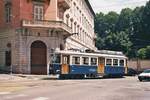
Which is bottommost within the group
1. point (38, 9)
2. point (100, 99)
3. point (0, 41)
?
point (100, 99)

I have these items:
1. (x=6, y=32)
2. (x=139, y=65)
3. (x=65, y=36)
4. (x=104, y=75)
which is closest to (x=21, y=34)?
(x=6, y=32)

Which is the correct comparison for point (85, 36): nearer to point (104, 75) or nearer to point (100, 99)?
point (104, 75)

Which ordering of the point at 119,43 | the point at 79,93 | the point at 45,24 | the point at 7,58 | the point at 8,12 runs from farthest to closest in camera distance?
the point at 119,43, the point at 8,12, the point at 7,58, the point at 45,24, the point at 79,93

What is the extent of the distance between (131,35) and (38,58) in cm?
6348

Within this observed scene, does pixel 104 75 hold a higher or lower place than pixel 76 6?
lower

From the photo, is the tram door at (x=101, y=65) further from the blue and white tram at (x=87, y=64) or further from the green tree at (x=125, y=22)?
the green tree at (x=125, y=22)

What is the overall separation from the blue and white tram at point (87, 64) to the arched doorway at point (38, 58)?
312 inches

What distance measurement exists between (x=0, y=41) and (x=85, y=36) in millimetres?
32150

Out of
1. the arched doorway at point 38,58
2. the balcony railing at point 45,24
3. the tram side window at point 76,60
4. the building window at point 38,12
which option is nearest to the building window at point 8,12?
the balcony railing at point 45,24

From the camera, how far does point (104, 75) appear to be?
5084 centimetres

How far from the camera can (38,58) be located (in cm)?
5472

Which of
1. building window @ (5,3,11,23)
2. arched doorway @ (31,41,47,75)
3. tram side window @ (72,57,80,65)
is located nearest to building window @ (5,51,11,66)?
arched doorway @ (31,41,47,75)

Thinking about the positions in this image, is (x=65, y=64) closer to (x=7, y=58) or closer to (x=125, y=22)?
(x=7, y=58)

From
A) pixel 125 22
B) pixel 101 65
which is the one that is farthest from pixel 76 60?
pixel 125 22
